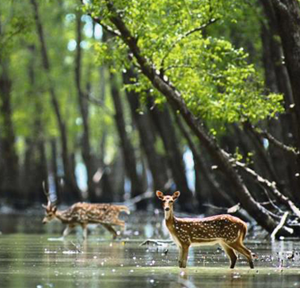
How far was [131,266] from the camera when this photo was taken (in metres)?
16.9

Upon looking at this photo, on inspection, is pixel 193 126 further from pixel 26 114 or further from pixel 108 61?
pixel 26 114

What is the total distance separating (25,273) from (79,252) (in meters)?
4.93

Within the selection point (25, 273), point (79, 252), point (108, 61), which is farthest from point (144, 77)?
point (25, 273)

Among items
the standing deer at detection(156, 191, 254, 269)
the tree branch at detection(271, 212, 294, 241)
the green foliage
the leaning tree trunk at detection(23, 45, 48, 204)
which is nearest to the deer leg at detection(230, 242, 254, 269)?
the standing deer at detection(156, 191, 254, 269)

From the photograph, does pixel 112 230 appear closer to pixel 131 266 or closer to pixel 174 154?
pixel 131 266

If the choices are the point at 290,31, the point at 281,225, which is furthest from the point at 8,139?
the point at 290,31

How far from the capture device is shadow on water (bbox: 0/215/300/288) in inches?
557

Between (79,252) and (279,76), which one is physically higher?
(279,76)

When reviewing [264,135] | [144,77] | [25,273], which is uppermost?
[144,77]

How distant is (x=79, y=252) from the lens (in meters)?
20.3

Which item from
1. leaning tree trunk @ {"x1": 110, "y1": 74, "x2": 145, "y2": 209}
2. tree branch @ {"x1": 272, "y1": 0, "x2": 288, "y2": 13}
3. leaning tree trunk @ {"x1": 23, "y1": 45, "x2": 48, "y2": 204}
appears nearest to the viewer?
tree branch @ {"x1": 272, "y1": 0, "x2": 288, "y2": 13}

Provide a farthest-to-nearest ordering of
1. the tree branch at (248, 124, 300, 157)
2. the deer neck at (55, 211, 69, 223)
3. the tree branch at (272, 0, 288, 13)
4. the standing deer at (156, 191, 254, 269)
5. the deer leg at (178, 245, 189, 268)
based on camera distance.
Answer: the deer neck at (55, 211, 69, 223) → the tree branch at (248, 124, 300, 157) → the tree branch at (272, 0, 288, 13) → the standing deer at (156, 191, 254, 269) → the deer leg at (178, 245, 189, 268)

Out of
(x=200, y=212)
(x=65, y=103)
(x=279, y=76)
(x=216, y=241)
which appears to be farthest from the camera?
(x=65, y=103)

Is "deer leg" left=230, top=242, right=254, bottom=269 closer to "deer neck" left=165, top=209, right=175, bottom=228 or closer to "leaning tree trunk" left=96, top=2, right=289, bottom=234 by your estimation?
"deer neck" left=165, top=209, right=175, bottom=228
